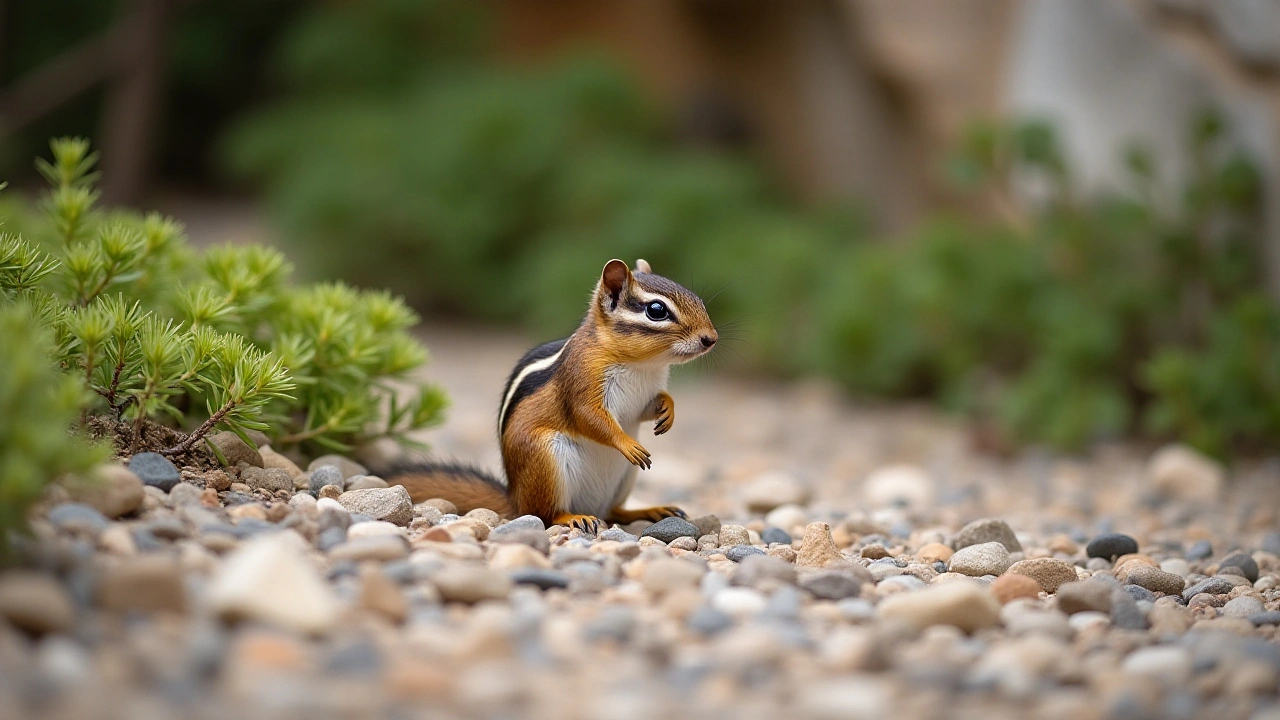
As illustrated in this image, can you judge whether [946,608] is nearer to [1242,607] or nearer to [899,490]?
[1242,607]

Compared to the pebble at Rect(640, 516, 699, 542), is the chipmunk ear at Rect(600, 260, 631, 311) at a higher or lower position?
higher

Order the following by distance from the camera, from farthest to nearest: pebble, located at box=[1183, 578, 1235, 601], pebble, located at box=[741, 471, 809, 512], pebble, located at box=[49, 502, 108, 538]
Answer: pebble, located at box=[741, 471, 809, 512] < pebble, located at box=[1183, 578, 1235, 601] < pebble, located at box=[49, 502, 108, 538]

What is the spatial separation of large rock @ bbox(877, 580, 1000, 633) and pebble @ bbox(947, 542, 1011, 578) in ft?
2.24

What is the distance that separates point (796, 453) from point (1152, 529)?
→ 2.12 metres

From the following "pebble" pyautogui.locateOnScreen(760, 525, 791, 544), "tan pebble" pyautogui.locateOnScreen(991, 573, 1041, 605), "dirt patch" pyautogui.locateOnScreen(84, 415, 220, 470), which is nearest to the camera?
"tan pebble" pyautogui.locateOnScreen(991, 573, 1041, 605)

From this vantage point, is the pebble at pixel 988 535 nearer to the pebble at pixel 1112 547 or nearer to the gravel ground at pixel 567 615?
the gravel ground at pixel 567 615

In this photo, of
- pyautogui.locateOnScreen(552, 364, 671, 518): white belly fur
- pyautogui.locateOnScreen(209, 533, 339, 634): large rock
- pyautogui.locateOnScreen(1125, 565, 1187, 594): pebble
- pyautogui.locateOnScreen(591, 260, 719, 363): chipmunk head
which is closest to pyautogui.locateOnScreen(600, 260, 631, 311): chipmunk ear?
pyautogui.locateOnScreen(591, 260, 719, 363): chipmunk head

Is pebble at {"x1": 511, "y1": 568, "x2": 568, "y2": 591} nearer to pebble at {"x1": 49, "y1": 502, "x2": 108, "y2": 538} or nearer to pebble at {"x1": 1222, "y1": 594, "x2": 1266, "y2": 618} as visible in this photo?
pebble at {"x1": 49, "y1": 502, "x2": 108, "y2": 538}

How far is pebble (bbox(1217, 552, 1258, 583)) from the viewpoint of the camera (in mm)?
3277

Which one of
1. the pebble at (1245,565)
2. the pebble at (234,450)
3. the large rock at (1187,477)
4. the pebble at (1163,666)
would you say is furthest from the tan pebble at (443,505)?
the large rock at (1187,477)

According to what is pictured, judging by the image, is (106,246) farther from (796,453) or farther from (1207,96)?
(1207,96)

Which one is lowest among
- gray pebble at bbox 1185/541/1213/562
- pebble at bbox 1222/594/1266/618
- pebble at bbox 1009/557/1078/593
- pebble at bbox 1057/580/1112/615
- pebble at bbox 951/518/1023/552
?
pebble at bbox 1057/580/1112/615

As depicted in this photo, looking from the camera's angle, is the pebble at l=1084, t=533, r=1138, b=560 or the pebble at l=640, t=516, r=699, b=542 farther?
the pebble at l=1084, t=533, r=1138, b=560

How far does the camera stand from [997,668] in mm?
2102
